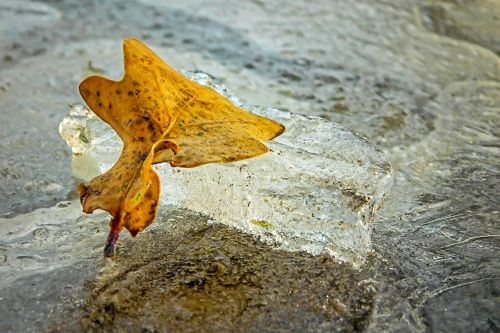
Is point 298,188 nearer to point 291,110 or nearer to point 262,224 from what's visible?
point 262,224

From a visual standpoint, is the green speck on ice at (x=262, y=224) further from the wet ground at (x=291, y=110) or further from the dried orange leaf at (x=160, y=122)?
the dried orange leaf at (x=160, y=122)

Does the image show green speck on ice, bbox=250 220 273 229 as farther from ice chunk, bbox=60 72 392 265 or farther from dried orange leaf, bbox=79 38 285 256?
dried orange leaf, bbox=79 38 285 256

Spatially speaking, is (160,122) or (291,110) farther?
(291,110)

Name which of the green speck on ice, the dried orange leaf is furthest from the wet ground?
the dried orange leaf

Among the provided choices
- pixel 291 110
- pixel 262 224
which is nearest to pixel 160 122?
pixel 262 224

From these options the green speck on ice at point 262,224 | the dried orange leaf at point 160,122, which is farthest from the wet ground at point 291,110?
the dried orange leaf at point 160,122

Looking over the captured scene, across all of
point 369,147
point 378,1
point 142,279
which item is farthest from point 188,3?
point 142,279
